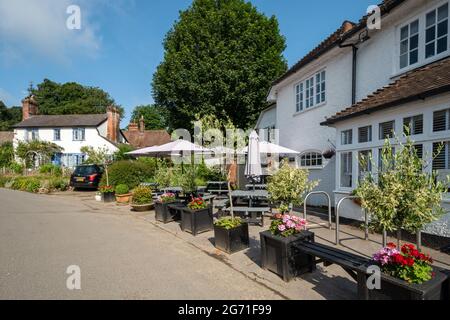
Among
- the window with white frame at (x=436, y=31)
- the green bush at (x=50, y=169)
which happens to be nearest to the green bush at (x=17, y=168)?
the green bush at (x=50, y=169)

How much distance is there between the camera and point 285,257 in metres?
4.17

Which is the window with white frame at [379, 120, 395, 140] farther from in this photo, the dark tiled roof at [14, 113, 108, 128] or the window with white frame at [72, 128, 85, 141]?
the window with white frame at [72, 128, 85, 141]

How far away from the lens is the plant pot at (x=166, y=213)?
857cm

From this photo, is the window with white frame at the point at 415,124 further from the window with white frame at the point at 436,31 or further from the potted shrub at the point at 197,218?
the potted shrub at the point at 197,218

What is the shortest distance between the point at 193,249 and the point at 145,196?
5.30 meters

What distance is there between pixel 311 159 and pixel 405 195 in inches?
334

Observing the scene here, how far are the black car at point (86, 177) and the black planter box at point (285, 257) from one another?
15.6 m

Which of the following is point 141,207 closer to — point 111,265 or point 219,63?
point 111,265

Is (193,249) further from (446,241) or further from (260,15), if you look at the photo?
(260,15)

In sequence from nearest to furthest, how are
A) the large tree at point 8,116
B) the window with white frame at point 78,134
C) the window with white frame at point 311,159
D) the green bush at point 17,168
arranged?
the window with white frame at point 311,159, the green bush at point 17,168, the window with white frame at point 78,134, the large tree at point 8,116

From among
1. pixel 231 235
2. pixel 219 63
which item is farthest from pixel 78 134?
pixel 231 235

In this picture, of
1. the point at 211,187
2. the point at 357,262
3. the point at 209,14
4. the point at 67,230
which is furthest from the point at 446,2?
the point at 209,14

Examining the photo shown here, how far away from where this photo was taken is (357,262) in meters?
3.47

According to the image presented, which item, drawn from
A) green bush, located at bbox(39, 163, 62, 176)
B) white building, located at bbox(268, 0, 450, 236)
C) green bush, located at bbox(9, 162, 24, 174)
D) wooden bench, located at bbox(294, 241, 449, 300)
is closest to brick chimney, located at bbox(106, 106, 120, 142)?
green bush, located at bbox(9, 162, 24, 174)
